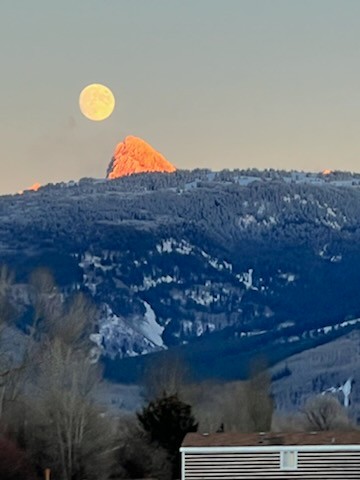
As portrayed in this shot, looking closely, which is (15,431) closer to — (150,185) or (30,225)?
(30,225)

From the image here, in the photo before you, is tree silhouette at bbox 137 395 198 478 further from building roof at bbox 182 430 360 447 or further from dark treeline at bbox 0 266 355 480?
Answer: building roof at bbox 182 430 360 447

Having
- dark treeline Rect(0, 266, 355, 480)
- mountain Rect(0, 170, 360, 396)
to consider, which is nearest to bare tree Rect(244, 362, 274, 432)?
dark treeline Rect(0, 266, 355, 480)

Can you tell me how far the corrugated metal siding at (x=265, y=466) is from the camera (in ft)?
139

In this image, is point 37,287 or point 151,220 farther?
point 151,220

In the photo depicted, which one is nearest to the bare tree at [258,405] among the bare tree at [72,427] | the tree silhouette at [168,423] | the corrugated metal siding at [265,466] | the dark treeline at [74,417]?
the dark treeline at [74,417]

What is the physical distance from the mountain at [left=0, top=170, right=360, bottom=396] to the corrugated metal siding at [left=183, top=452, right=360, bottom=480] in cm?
10425

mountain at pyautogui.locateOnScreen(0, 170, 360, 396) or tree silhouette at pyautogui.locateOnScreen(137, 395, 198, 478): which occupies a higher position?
mountain at pyautogui.locateOnScreen(0, 170, 360, 396)

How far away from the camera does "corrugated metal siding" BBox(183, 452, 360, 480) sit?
42.4 meters

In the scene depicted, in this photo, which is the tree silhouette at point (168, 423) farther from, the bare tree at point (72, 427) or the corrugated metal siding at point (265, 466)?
the corrugated metal siding at point (265, 466)

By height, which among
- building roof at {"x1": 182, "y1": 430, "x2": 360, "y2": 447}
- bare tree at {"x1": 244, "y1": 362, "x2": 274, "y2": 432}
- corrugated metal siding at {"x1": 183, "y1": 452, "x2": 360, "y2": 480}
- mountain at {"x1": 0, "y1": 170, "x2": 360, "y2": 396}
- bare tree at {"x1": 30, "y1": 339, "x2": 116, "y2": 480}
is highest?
mountain at {"x1": 0, "y1": 170, "x2": 360, "y2": 396}

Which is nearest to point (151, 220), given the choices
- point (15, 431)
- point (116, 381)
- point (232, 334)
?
point (232, 334)

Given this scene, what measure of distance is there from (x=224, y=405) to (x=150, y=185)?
12983 cm

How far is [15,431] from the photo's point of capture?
51.8 m

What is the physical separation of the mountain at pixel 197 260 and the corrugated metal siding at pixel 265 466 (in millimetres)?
104245
